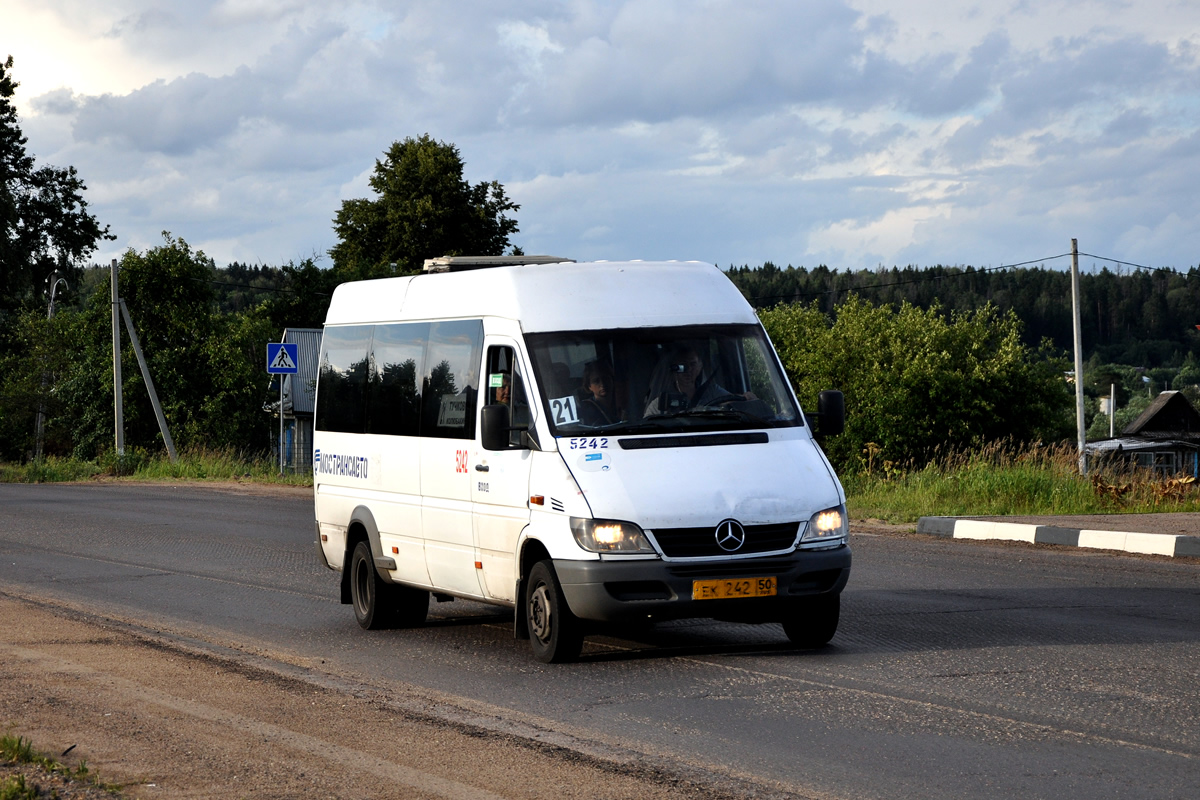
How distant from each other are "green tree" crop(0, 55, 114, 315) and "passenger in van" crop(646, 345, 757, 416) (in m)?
52.9

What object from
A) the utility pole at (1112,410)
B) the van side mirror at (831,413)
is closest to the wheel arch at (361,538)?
the van side mirror at (831,413)

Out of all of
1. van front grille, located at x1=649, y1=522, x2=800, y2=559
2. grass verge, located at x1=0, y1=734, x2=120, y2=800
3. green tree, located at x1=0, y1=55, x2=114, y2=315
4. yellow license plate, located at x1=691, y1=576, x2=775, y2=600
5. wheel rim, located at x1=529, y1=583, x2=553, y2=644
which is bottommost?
grass verge, located at x1=0, y1=734, x2=120, y2=800

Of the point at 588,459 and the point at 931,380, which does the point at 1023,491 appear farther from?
the point at 931,380

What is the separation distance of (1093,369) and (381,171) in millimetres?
91776

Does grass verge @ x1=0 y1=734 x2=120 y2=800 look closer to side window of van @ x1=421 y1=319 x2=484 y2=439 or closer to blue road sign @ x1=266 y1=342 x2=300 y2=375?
side window of van @ x1=421 y1=319 x2=484 y2=439

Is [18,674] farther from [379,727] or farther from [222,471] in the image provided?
[222,471]

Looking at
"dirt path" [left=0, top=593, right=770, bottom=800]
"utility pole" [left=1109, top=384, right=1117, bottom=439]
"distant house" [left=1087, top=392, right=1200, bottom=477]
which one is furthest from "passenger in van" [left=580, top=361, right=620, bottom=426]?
"utility pole" [left=1109, top=384, right=1117, bottom=439]

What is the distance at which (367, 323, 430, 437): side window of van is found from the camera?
10.2 metres

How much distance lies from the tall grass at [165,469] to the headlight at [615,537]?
2338cm

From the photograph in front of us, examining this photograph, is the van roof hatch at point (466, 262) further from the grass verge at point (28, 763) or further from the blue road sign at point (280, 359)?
the blue road sign at point (280, 359)

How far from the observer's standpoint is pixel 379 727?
6816 mm

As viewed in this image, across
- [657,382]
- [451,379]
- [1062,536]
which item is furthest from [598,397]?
[1062,536]

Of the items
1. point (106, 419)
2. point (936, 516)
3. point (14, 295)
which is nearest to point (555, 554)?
point (936, 516)

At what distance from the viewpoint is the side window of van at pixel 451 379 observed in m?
9.44
